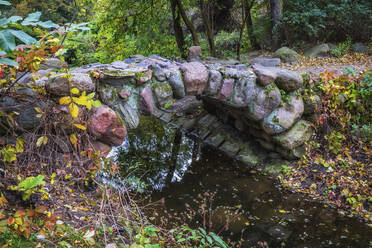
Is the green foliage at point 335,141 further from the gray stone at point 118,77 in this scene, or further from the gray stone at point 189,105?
the gray stone at point 118,77

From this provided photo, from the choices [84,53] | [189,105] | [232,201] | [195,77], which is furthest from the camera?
[84,53]

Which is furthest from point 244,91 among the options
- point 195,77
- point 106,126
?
point 106,126

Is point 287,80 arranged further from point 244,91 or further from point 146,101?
point 146,101

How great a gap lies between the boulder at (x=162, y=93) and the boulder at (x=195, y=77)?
279mm

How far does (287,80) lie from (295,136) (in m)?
0.92

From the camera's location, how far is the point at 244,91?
4.30 meters

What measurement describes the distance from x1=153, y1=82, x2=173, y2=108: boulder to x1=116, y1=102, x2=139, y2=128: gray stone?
34 centimetres

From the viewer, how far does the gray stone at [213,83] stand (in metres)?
4.09

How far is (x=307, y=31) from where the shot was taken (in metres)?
7.39

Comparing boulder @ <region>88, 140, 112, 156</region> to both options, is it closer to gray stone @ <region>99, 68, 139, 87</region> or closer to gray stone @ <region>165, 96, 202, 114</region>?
gray stone @ <region>99, 68, 139, 87</region>

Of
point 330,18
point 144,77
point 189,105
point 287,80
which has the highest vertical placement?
point 330,18

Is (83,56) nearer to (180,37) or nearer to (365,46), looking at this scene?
(180,37)

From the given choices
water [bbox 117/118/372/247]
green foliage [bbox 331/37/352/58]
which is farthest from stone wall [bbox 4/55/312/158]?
green foliage [bbox 331/37/352/58]

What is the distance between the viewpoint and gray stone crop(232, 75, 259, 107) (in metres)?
4.29
